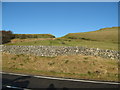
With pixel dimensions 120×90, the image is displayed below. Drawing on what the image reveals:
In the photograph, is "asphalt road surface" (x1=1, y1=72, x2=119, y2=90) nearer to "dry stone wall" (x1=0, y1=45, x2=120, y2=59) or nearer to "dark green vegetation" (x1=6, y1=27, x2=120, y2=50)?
"dry stone wall" (x1=0, y1=45, x2=120, y2=59)

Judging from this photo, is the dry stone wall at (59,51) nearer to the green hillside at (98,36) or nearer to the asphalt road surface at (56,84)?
the asphalt road surface at (56,84)

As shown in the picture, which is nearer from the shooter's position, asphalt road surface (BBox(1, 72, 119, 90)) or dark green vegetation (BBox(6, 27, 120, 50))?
asphalt road surface (BBox(1, 72, 119, 90))

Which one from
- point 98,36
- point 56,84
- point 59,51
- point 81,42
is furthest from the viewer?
point 98,36

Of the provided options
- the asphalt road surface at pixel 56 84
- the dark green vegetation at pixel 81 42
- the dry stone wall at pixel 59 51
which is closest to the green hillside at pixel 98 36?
the dark green vegetation at pixel 81 42

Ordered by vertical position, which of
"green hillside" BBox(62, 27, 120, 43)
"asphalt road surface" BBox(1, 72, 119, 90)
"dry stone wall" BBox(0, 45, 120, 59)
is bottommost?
"asphalt road surface" BBox(1, 72, 119, 90)

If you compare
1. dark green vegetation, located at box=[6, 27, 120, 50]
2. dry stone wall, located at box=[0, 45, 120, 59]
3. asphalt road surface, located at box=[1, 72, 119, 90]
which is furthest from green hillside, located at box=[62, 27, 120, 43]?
asphalt road surface, located at box=[1, 72, 119, 90]

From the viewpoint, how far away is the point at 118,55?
580 inches

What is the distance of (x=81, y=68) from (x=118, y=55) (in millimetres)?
6055

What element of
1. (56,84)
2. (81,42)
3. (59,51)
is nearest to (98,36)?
(81,42)

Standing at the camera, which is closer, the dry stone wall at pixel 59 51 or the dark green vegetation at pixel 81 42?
the dry stone wall at pixel 59 51

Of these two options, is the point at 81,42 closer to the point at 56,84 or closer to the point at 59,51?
the point at 59,51

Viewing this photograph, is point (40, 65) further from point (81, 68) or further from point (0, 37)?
point (0, 37)

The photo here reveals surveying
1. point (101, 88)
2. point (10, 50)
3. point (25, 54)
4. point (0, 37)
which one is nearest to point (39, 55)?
point (25, 54)

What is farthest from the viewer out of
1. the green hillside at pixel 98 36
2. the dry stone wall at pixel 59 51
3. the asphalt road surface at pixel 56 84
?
the green hillside at pixel 98 36
